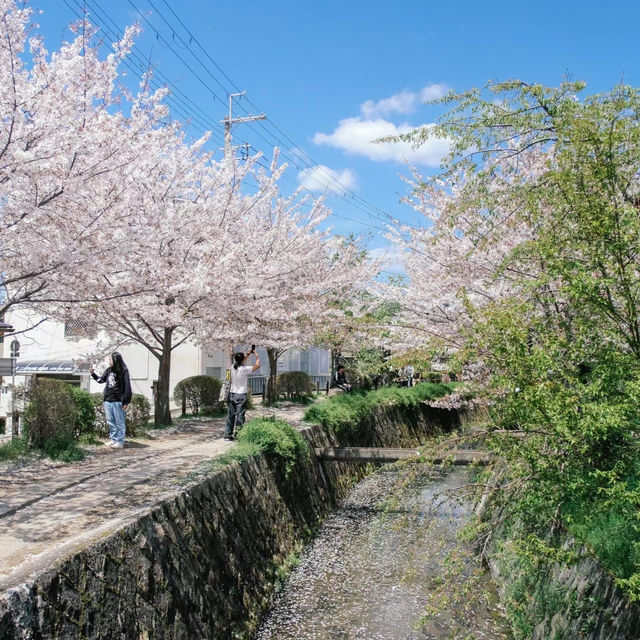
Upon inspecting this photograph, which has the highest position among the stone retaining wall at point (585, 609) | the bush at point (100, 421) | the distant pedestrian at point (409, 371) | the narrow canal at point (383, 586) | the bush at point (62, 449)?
the distant pedestrian at point (409, 371)

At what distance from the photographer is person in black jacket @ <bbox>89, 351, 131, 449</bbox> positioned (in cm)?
1018

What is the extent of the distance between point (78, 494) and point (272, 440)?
4062 mm

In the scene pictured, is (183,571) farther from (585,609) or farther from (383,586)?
(585,609)

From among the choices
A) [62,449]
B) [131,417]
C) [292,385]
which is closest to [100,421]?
[131,417]

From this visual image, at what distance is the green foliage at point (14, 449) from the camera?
855 cm

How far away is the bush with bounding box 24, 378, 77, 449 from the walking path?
584 millimetres

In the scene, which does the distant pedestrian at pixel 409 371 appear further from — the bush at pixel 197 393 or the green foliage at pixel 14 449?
the green foliage at pixel 14 449

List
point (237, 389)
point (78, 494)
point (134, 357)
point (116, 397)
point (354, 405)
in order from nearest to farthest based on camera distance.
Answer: point (78, 494)
point (116, 397)
point (237, 389)
point (354, 405)
point (134, 357)

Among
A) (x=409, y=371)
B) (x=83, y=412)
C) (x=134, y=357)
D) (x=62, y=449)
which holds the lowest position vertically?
(x=62, y=449)

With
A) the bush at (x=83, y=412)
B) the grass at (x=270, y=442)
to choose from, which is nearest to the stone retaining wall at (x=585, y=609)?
the grass at (x=270, y=442)

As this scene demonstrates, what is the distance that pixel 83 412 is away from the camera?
10.5 metres

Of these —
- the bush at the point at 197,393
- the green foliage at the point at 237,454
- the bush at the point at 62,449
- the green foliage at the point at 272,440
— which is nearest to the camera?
the green foliage at the point at 237,454

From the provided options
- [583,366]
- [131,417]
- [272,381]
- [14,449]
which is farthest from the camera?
[272,381]

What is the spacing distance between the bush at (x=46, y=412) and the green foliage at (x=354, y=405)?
21.3ft
